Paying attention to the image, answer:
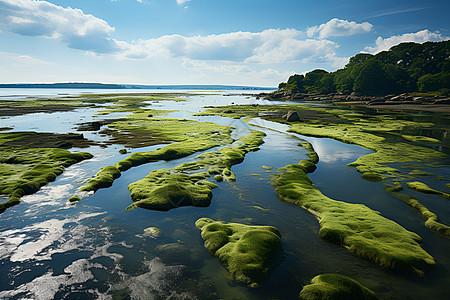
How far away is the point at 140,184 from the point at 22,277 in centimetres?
1012

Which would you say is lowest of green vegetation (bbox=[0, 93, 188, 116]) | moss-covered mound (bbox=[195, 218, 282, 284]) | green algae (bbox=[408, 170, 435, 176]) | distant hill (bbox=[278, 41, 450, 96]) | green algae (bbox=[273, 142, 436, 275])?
moss-covered mound (bbox=[195, 218, 282, 284])

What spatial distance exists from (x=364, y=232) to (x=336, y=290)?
5176mm

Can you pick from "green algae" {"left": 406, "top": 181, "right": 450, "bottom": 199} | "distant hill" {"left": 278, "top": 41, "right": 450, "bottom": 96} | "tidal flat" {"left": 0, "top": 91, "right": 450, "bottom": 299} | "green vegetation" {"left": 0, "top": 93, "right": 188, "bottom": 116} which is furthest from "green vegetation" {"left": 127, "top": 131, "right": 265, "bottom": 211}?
"distant hill" {"left": 278, "top": 41, "right": 450, "bottom": 96}

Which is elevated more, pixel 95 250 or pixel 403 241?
pixel 403 241

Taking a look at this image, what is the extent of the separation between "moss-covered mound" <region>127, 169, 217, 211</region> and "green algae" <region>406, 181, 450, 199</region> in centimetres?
1629

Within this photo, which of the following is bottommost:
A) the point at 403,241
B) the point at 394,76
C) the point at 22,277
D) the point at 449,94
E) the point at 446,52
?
the point at 22,277

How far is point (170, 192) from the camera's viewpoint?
1758cm

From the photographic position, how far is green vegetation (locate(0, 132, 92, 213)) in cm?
1841

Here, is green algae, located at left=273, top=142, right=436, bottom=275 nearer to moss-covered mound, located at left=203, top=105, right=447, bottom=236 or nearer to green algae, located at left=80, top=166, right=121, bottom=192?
moss-covered mound, located at left=203, top=105, right=447, bottom=236

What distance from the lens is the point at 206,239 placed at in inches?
500

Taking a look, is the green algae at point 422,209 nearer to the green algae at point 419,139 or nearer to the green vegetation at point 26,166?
the green algae at point 419,139

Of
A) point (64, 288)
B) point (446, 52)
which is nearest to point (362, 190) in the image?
point (64, 288)

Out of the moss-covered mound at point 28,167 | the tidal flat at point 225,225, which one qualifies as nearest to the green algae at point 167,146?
the tidal flat at point 225,225

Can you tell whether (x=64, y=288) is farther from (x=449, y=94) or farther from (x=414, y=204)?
(x=449, y=94)
